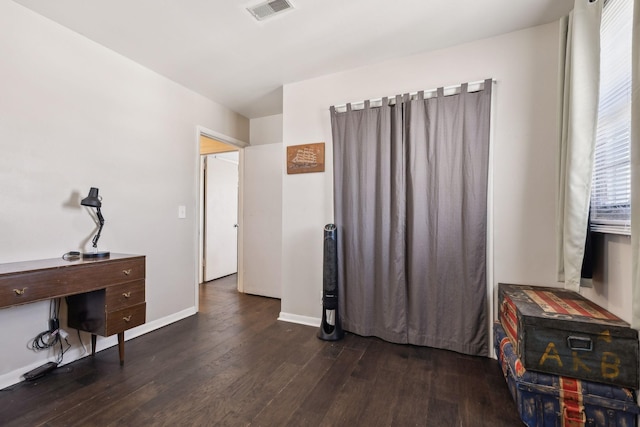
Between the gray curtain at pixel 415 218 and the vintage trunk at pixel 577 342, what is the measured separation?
619mm

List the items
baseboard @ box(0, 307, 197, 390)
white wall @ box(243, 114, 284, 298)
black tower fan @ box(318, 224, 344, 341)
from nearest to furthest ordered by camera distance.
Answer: baseboard @ box(0, 307, 197, 390) < black tower fan @ box(318, 224, 344, 341) < white wall @ box(243, 114, 284, 298)

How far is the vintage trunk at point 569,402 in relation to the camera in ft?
4.27

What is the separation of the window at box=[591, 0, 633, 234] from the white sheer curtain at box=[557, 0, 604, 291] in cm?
8

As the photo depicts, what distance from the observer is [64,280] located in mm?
1749

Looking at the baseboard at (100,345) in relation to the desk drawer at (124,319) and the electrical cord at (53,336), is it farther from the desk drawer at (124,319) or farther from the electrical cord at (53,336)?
the desk drawer at (124,319)

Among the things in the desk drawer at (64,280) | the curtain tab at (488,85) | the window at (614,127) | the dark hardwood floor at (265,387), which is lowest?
the dark hardwood floor at (265,387)

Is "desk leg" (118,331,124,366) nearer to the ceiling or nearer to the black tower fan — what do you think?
the black tower fan

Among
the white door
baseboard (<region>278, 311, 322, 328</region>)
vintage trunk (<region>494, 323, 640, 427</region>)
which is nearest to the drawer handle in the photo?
vintage trunk (<region>494, 323, 640, 427</region>)

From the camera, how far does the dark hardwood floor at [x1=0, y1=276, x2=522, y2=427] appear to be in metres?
1.54

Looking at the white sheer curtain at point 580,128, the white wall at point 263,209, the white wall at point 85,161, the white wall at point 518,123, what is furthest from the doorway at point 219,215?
Answer: the white sheer curtain at point 580,128

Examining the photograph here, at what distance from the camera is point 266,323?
288 centimetres

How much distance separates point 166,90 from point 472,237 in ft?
10.5

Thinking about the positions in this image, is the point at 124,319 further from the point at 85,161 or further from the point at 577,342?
the point at 577,342

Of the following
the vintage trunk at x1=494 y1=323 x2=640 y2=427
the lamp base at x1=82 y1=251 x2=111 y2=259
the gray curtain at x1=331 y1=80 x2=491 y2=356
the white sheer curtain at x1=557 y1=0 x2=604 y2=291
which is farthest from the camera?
the gray curtain at x1=331 y1=80 x2=491 y2=356
